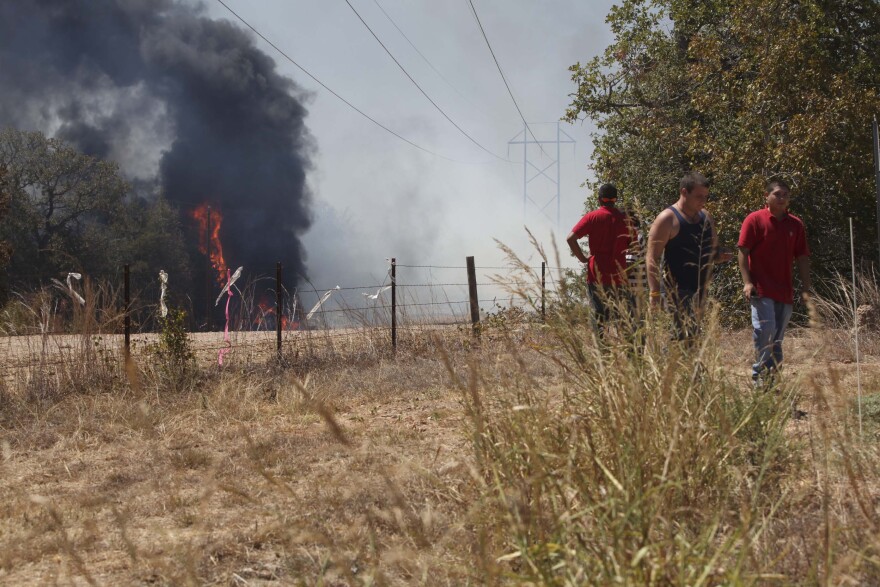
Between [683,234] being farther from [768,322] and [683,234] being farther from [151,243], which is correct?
[151,243]

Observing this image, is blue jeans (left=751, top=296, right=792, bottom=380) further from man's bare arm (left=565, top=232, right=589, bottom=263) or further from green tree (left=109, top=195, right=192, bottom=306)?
green tree (left=109, top=195, right=192, bottom=306)

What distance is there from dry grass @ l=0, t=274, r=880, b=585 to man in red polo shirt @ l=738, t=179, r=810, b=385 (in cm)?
101

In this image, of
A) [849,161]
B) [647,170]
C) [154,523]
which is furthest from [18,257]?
[154,523]

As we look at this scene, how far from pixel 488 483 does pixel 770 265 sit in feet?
9.92

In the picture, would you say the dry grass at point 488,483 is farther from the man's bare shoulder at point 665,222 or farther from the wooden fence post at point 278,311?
the wooden fence post at point 278,311

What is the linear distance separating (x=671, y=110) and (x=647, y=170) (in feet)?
3.89

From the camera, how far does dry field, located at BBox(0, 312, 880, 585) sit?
7.43 ft

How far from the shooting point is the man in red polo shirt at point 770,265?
573cm

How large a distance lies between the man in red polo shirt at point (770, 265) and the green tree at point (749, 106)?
6.69 meters

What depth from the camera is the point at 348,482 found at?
4.56m

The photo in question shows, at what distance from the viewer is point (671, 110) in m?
15.9

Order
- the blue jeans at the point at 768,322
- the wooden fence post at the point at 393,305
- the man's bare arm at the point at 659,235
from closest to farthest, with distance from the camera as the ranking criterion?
the man's bare arm at the point at 659,235, the blue jeans at the point at 768,322, the wooden fence post at the point at 393,305

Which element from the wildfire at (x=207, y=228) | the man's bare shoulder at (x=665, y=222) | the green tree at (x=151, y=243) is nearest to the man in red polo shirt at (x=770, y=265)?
the man's bare shoulder at (x=665, y=222)

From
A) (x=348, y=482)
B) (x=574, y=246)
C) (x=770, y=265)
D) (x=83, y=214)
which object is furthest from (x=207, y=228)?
Result: (x=348, y=482)
